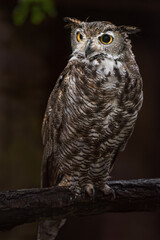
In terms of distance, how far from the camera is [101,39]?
223 cm

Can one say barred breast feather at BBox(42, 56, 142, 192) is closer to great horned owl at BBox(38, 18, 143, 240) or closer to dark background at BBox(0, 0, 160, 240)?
great horned owl at BBox(38, 18, 143, 240)

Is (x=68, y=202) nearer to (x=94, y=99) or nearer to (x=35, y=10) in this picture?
(x=94, y=99)

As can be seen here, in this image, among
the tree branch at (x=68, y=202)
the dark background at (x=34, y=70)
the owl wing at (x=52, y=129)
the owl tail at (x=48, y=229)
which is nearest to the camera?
the tree branch at (x=68, y=202)

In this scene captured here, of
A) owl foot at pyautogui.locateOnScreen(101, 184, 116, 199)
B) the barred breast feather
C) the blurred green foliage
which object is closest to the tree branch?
owl foot at pyautogui.locateOnScreen(101, 184, 116, 199)

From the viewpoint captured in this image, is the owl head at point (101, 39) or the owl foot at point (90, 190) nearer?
the owl head at point (101, 39)

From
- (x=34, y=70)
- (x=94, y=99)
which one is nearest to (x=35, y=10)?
(x=94, y=99)

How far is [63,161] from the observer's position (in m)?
2.51

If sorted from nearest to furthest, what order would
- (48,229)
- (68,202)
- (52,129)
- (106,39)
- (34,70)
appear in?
(106,39) < (68,202) < (52,129) < (48,229) < (34,70)

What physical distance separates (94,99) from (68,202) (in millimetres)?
480

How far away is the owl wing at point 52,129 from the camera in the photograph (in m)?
2.42

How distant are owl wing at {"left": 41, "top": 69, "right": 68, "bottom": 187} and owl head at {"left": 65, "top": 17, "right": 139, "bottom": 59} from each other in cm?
19

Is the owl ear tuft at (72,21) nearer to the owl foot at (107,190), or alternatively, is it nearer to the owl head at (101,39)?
the owl head at (101,39)

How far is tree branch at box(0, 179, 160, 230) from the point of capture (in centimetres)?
214

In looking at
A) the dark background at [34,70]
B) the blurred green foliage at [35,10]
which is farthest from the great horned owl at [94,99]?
the dark background at [34,70]
